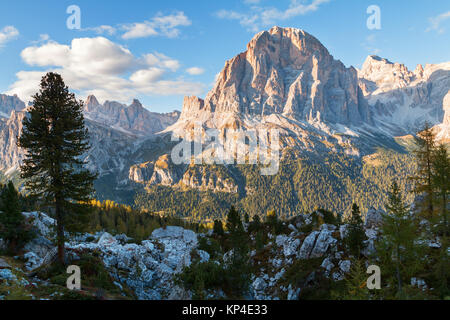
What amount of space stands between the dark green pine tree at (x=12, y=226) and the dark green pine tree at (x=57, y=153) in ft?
56.2

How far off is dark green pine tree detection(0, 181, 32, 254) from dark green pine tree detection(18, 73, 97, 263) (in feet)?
56.2

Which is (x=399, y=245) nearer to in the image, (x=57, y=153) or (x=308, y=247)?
(x=308, y=247)

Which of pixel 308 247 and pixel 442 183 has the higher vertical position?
pixel 442 183

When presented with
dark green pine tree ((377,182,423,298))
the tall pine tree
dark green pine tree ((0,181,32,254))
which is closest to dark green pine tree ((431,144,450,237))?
the tall pine tree

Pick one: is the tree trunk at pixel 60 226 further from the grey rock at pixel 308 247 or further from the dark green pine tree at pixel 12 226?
Answer: the grey rock at pixel 308 247

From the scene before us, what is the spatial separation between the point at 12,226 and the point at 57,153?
21.6 m

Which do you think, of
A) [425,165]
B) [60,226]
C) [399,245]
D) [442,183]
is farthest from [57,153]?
[425,165]

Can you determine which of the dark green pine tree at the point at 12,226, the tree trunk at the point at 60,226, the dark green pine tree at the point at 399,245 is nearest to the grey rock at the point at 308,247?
the dark green pine tree at the point at 399,245

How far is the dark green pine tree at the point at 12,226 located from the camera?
35.4 meters

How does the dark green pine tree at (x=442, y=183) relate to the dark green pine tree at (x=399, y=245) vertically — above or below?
above

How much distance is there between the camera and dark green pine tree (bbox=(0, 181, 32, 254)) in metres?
35.4

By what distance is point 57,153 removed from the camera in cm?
2364

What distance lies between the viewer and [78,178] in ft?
81.3
